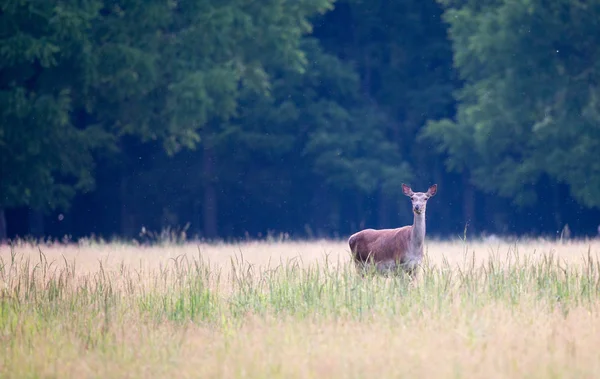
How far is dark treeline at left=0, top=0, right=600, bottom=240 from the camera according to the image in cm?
2625

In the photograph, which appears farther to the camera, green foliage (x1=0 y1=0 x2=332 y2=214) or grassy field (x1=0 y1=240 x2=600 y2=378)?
green foliage (x1=0 y1=0 x2=332 y2=214)

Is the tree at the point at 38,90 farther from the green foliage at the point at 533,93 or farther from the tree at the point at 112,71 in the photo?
the green foliage at the point at 533,93

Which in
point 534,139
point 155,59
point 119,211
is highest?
point 155,59

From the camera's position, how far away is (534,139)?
98.6 ft

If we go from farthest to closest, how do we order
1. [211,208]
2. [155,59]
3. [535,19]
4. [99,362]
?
[211,208] → [535,19] → [155,59] → [99,362]

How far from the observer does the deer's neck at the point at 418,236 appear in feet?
41.6

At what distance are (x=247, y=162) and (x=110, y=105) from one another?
9034 mm

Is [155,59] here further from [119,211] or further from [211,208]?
[119,211]

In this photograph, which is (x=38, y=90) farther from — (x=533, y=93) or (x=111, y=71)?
(x=533, y=93)

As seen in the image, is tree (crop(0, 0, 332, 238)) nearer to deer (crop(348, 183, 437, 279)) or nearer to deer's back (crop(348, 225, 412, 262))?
deer's back (crop(348, 225, 412, 262))

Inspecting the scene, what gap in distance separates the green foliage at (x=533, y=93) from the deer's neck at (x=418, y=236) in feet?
55.1

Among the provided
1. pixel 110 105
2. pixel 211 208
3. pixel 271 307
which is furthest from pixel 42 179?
pixel 271 307

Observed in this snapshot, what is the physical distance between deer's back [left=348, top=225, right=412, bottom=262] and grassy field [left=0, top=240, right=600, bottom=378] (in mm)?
1023

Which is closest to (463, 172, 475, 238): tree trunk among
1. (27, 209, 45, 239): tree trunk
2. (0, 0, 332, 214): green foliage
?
(0, 0, 332, 214): green foliage
